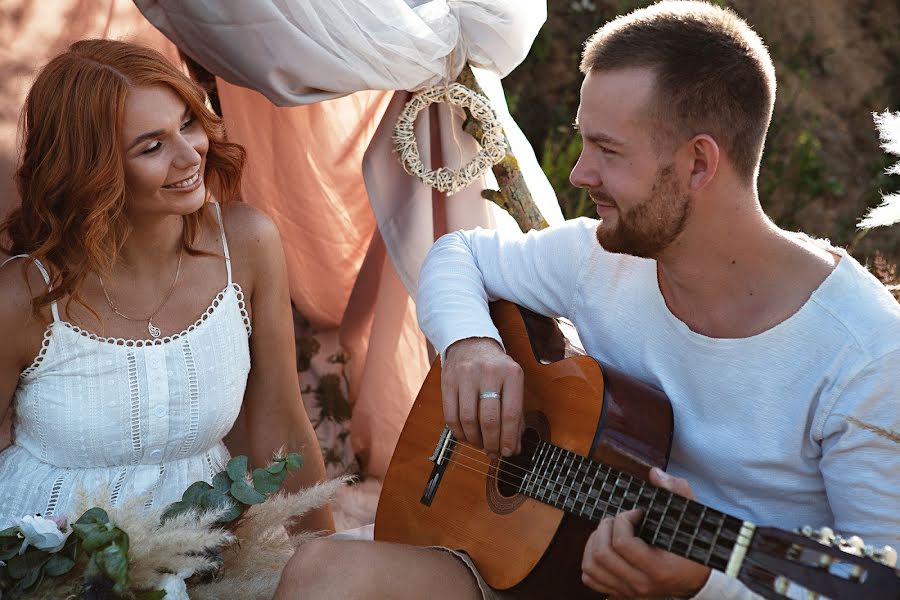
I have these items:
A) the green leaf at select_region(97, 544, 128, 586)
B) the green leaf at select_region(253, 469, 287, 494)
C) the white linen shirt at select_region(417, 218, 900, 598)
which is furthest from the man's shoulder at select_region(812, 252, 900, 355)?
the green leaf at select_region(97, 544, 128, 586)

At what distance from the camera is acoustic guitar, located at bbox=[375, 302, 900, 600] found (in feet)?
4.97

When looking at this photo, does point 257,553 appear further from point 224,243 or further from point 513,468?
point 224,243

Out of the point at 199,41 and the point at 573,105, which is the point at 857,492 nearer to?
the point at 199,41

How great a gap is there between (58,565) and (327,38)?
1.48 m

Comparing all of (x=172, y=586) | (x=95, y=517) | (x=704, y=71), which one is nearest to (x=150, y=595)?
(x=172, y=586)

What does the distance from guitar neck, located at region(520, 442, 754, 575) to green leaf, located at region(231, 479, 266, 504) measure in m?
0.55

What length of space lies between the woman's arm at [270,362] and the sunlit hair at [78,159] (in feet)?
1.20

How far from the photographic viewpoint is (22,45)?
2.77m

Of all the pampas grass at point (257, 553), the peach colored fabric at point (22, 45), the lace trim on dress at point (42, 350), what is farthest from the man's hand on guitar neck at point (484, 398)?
the peach colored fabric at point (22, 45)

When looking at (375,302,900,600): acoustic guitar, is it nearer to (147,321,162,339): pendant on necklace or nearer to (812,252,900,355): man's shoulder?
(812,252,900,355): man's shoulder

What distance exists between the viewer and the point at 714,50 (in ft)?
6.56

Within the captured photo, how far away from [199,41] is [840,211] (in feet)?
14.4

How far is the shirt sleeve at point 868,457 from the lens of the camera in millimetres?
1791

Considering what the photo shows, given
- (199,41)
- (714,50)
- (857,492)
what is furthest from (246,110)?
(857,492)
